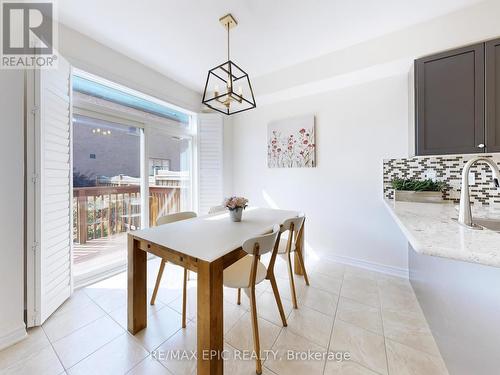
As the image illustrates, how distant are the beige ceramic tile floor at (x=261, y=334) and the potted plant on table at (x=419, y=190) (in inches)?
36.0

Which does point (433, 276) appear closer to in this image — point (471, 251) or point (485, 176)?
point (471, 251)

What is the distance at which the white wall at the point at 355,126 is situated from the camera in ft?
6.39

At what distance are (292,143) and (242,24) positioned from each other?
1.52 meters

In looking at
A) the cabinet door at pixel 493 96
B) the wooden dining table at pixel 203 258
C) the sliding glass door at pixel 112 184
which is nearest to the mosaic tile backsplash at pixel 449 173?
the cabinet door at pixel 493 96

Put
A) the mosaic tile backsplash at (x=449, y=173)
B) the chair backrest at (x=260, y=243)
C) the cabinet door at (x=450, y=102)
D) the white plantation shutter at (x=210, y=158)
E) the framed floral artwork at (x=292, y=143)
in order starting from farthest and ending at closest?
the white plantation shutter at (x=210, y=158), the framed floral artwork at (x=292, y=143), the mosaic tile backsplash at (x=449, y=173), the cabinet door at (x=450, y=102), the chair backrest at (x=260, y=243)

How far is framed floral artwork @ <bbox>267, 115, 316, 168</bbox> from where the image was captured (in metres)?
2.78

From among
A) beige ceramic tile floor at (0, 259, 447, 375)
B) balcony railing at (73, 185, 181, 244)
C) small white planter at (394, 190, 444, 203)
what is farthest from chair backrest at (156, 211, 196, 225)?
small white planter at (394, 190, 444, 203)

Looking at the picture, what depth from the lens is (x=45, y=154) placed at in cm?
156

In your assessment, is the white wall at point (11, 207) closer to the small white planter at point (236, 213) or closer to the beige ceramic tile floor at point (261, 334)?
the beige ceramic tile floor at point (261, 334)

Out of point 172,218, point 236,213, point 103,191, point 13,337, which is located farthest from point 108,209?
point 236,213

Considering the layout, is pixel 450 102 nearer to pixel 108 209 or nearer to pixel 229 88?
pixel 229 88

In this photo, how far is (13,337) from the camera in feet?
4.54

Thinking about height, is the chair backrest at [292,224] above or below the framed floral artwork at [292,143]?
below

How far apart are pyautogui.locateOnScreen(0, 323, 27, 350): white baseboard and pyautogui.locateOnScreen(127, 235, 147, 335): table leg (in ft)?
2.30
